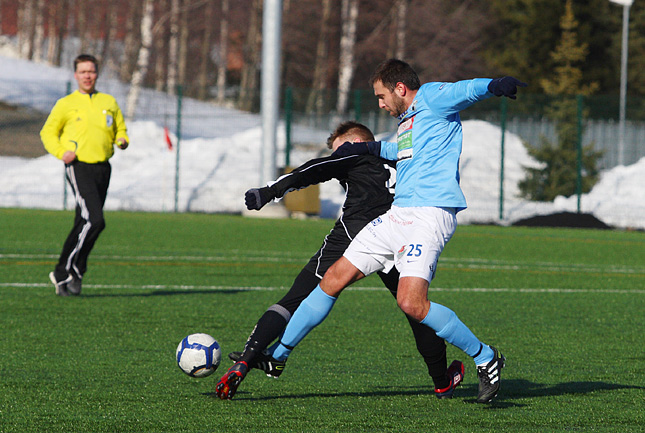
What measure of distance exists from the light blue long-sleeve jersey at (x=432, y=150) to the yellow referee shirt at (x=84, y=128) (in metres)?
4.77

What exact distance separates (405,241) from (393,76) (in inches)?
34.7

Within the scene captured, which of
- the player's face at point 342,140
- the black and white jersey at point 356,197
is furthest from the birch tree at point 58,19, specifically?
the black and white jersey at point 356,197

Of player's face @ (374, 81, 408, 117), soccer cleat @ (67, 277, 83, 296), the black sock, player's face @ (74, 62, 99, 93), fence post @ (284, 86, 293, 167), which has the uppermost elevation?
fence post @ (284, 86, 293, 167)

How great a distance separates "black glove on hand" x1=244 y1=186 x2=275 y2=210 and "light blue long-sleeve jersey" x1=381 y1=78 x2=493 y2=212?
688mm

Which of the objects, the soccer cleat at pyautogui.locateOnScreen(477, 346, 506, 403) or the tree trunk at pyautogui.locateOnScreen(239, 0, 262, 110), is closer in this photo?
the soccer cleat at pyautogui.locateOnScreen(477, 346, 506, 403)

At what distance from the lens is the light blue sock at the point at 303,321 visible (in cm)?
548

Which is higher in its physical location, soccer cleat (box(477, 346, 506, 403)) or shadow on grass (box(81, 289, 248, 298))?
soccer cleat (box(477, 346, 506, 403))

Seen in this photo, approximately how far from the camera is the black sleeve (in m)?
5.48

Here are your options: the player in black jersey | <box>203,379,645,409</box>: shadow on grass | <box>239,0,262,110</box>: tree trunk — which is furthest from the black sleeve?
<box>239,0,262,110</box>: tree trunk

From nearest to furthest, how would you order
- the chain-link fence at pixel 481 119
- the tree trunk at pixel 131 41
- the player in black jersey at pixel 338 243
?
the player in black jersey at pixel 338 243, the chain-link fence at pixel 481 119, the tree trunk at pixel 131 41

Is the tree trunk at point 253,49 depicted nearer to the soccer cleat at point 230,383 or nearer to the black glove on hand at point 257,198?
the black glove on hand at point 257,198

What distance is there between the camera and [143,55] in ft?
133

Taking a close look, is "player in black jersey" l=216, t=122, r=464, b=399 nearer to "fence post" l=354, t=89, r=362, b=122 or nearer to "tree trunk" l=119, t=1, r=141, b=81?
"fence post" l=354, t=89, r=362, b=122

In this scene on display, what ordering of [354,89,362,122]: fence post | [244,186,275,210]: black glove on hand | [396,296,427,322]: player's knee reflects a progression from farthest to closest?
[354,89,362,122]: fence post, [244,186,275,210]: black glove on hand, [396,296,427,322]: player's knee
